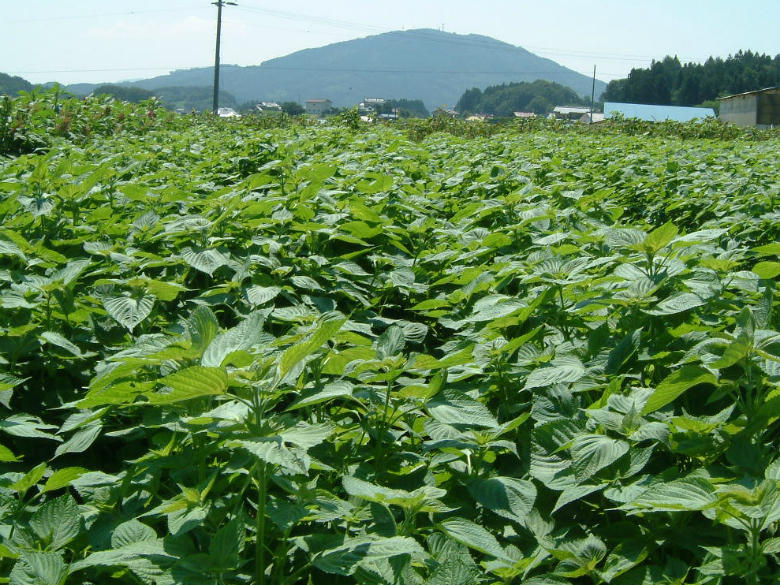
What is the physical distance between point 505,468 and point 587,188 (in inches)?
147

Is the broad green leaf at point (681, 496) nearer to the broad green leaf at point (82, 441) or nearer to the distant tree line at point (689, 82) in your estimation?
the broad green leaf at point (82, 441)

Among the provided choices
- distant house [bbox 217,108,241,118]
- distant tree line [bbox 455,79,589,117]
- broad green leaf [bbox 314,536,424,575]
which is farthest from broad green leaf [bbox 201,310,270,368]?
distant tree line [bbox 455,79,589,117]

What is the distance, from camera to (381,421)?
1.69 meters

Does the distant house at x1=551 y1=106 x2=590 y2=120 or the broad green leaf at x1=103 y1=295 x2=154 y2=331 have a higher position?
the distant house at x1=551 y1=106 x2=590 y2=120

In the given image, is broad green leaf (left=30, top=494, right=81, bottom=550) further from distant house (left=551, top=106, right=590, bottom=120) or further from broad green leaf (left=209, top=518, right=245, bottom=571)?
distant house (left=551, top=106, right=590, bottom=120)

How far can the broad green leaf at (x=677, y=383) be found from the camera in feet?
4.54

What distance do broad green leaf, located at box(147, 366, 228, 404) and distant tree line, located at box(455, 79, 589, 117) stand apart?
89729mm

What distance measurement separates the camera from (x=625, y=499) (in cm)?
133

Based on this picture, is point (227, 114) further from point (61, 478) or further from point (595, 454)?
point (595, 454)

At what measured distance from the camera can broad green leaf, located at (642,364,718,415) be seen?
54.5 inches

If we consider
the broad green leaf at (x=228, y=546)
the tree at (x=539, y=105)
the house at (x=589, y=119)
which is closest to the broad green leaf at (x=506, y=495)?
the broad green leaf at (x=228, y=546)

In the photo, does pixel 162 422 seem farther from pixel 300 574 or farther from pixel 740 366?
pixel 740 366

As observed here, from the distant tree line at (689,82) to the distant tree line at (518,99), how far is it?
38.9 ft

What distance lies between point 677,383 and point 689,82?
249ft
